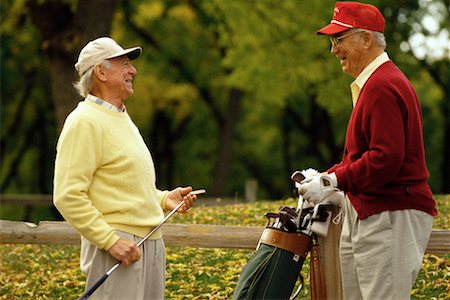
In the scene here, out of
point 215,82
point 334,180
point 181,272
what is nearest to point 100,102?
point 334,180

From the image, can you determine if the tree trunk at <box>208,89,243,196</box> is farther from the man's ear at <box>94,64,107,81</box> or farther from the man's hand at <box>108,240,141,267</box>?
the man's hand at <box>108,240,141,267</box>

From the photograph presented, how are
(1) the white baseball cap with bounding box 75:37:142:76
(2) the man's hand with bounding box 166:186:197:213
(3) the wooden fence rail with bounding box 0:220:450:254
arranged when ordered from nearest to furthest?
(1) the white baseball cap with bounding box 75:37:142:76
(2) the man's hand with bounding box 166:186:197:213
(3) the wooden fence rail with bounding box 0:220:450:254

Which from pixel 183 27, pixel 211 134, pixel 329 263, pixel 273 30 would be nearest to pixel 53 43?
pixel 273 30

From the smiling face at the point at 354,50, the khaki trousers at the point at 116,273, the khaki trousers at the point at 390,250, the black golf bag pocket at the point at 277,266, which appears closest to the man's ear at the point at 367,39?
the smiling face at the point at 354,50

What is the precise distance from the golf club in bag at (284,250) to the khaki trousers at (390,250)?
0.37m

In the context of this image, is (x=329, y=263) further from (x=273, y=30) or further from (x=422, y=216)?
(x=273, y=30)

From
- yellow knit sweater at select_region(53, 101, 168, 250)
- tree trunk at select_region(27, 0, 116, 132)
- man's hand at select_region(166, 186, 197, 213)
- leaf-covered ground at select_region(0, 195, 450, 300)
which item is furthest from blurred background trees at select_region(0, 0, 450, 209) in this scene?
yellow knit sweater at select_region(53, 101, 168, 250)

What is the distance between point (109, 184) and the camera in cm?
462

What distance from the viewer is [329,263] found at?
530 cm

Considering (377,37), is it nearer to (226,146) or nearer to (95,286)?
(95,286)

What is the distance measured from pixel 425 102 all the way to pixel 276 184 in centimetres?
787

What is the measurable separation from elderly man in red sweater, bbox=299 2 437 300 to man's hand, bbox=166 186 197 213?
2.06ft

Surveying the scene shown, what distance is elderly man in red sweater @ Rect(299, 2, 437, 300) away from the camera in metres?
4.55

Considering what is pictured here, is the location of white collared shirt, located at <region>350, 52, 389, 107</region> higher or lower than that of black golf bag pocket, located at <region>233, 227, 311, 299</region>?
higher
